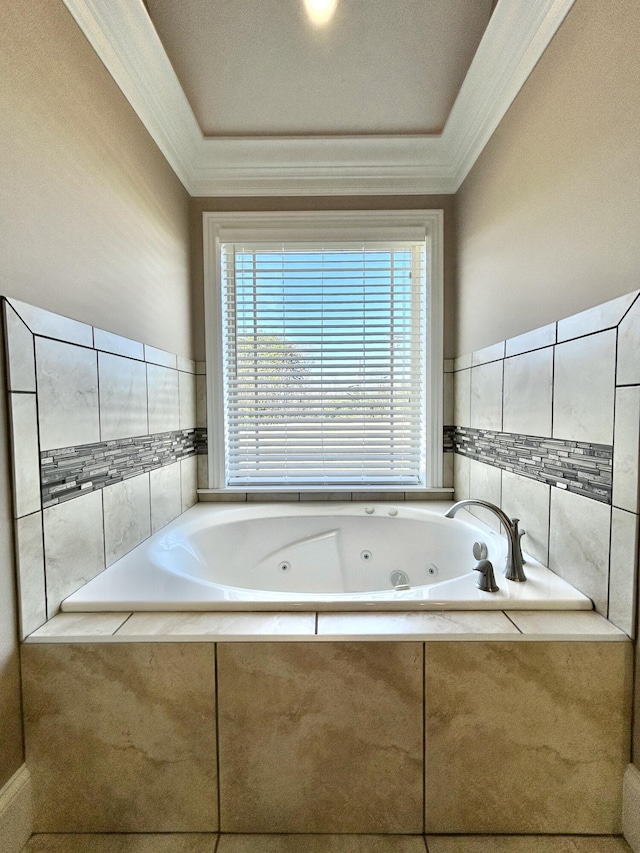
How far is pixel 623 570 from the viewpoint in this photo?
924 millimetres

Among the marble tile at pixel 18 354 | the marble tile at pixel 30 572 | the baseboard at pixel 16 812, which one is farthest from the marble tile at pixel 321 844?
the marble tile at pixel 18 354

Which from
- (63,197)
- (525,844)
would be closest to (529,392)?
(525,844)

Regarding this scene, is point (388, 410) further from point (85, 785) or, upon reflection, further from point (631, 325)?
point (85, 785)

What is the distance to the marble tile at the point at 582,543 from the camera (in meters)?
0.99

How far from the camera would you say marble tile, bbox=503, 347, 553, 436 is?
4.05 feet

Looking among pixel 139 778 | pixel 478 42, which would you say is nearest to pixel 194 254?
pixel 478 42

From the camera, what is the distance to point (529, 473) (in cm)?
134

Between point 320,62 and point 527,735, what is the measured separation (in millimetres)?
2208

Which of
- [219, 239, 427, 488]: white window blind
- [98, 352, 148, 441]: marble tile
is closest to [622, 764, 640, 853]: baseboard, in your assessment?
[219, 239, 427, 488]: white window blind

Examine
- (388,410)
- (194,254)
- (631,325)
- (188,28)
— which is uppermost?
(188,28)

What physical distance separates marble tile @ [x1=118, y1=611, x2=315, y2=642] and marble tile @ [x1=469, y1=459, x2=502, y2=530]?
0.96 m

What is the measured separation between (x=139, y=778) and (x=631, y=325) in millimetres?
1593

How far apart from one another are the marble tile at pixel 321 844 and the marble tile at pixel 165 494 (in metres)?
1.01

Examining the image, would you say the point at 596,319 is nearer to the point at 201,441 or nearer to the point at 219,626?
the point at 219,626
